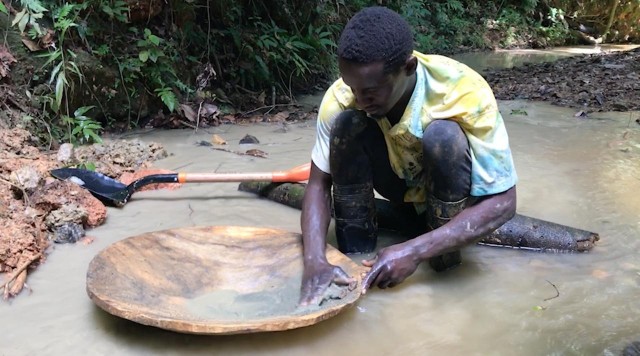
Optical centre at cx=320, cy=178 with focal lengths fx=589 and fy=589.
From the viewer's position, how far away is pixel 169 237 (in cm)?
202

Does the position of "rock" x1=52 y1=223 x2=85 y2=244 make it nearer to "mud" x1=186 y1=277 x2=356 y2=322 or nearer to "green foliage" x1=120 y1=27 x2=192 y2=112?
"mud" x1=186 y1=277 x2=356 y2=322

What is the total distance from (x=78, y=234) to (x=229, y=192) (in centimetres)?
83

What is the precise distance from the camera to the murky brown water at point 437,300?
161 cm

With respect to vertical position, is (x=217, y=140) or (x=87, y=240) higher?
(x=87, y=240)

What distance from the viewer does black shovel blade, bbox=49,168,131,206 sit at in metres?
2.67

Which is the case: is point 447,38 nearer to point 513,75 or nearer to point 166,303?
point 513,75

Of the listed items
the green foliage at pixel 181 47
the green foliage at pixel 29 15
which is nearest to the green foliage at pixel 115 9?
the green foliage at pixel 181 47

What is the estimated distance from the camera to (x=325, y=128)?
203 cm

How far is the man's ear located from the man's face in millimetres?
14

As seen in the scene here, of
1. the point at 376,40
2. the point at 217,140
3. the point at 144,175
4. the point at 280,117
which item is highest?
the point at 376,40

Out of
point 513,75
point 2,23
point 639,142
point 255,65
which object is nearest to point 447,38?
point 513,75

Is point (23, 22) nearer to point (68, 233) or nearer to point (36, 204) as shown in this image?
point (36, 204)

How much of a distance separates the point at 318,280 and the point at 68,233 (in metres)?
1.10

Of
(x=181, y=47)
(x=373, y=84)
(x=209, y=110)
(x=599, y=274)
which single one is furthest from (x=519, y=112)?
(x=373, y=84)
